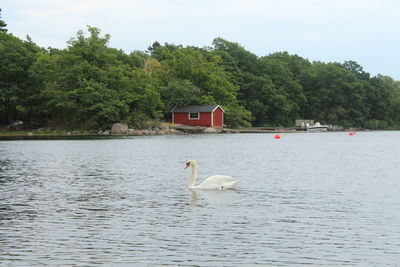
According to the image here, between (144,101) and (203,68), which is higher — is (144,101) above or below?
below

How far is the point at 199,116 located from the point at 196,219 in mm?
73826

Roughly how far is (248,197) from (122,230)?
644 cm

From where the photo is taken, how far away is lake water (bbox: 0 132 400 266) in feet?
34.1

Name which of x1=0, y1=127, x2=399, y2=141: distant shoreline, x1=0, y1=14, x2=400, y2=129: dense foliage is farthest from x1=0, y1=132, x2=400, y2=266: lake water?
x1=0, y1=14, x2=400, y2=129: dense foliage

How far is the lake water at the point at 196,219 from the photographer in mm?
10398

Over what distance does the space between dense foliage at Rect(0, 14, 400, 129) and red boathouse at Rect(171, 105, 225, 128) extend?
5.77ft

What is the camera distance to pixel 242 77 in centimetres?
10781

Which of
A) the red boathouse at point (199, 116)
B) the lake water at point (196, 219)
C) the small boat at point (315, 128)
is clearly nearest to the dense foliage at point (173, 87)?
the red boathouse at point (199, 116)

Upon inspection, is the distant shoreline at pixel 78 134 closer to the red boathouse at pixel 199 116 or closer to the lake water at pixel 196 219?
the red boathouse at pixel 199 116

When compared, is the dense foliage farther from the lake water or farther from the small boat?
the lake water

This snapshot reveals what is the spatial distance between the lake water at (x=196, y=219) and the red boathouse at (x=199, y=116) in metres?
59.9

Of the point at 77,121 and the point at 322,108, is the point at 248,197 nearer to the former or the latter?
the point at 77,121

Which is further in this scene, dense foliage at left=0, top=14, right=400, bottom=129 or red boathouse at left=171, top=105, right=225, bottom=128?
red boathouse at left=171, top=105, right=225, bottom=128

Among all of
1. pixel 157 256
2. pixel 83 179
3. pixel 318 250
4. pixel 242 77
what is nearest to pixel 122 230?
pixel 157 256
